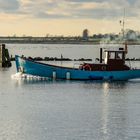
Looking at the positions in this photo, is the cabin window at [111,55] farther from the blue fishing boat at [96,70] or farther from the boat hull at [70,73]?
the boat hull at [70,73]

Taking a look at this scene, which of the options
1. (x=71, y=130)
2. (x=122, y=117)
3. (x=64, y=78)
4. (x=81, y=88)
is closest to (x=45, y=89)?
(x=81, y=88)

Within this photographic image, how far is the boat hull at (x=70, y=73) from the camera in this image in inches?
2864

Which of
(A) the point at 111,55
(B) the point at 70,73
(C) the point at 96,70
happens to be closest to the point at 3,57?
(B) the point at 70,73

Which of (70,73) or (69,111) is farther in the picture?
(70,73)

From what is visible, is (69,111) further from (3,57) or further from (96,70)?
(3,57)

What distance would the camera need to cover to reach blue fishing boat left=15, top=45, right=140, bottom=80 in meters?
71.6

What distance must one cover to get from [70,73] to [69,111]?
2832 cm

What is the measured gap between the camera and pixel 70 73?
73.2 meters

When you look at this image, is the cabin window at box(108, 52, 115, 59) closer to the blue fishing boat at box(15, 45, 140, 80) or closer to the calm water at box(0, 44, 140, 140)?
the blue fishing boat at box(15, 45, 140, 80)

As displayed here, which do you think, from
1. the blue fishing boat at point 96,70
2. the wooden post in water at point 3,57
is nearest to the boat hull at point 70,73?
the blue fishing boat at point 96,70

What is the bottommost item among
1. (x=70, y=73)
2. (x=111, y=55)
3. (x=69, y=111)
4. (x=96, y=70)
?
(x=69, y=111)

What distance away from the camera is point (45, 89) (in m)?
63.1

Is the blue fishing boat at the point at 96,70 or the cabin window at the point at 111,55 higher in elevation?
the cabin window at the point at 111,55

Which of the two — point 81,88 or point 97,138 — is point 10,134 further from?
point 81,88
